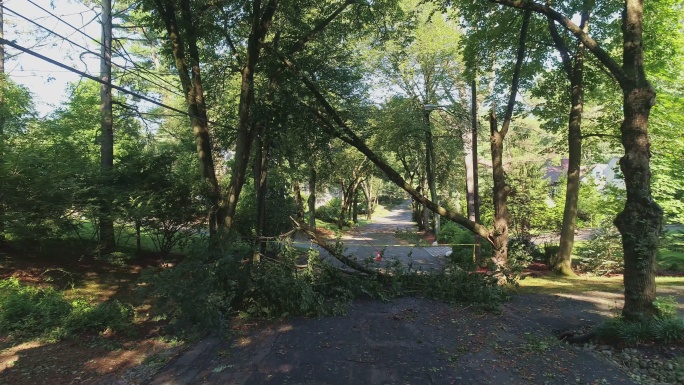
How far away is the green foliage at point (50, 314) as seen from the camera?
21.5 feet

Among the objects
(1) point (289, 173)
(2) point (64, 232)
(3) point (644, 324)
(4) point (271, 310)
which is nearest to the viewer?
(3) point (644, 324)

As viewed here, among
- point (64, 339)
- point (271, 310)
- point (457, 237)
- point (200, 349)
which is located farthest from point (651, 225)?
point (457, 237)

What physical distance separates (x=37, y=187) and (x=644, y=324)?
11339 millimetres

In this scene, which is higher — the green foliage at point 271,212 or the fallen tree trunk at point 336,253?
the green foliage at point 271,212

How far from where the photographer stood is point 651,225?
5895mm

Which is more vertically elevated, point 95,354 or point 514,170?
point 514,170

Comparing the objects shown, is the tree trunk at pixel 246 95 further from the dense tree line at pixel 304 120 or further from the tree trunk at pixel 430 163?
the tree trunk at pixel 430 163

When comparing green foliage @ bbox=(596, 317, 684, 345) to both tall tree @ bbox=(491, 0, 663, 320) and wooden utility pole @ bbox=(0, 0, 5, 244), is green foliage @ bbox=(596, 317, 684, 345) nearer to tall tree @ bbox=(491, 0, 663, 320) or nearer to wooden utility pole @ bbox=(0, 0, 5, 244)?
Result: tall tree @ bbox=(491, 0, 663, 320)

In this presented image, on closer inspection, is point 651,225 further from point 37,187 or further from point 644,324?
point 37,187

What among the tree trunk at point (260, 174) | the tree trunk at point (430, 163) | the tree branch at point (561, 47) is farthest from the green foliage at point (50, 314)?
the tree trunk at point (430, 163)

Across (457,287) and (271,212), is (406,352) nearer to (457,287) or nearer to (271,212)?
(457,287)

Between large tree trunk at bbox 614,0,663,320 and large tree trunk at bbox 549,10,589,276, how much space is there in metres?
6.05

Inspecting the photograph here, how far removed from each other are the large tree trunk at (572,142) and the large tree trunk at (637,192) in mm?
6046

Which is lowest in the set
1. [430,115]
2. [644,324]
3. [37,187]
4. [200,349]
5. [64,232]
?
[200,349]
